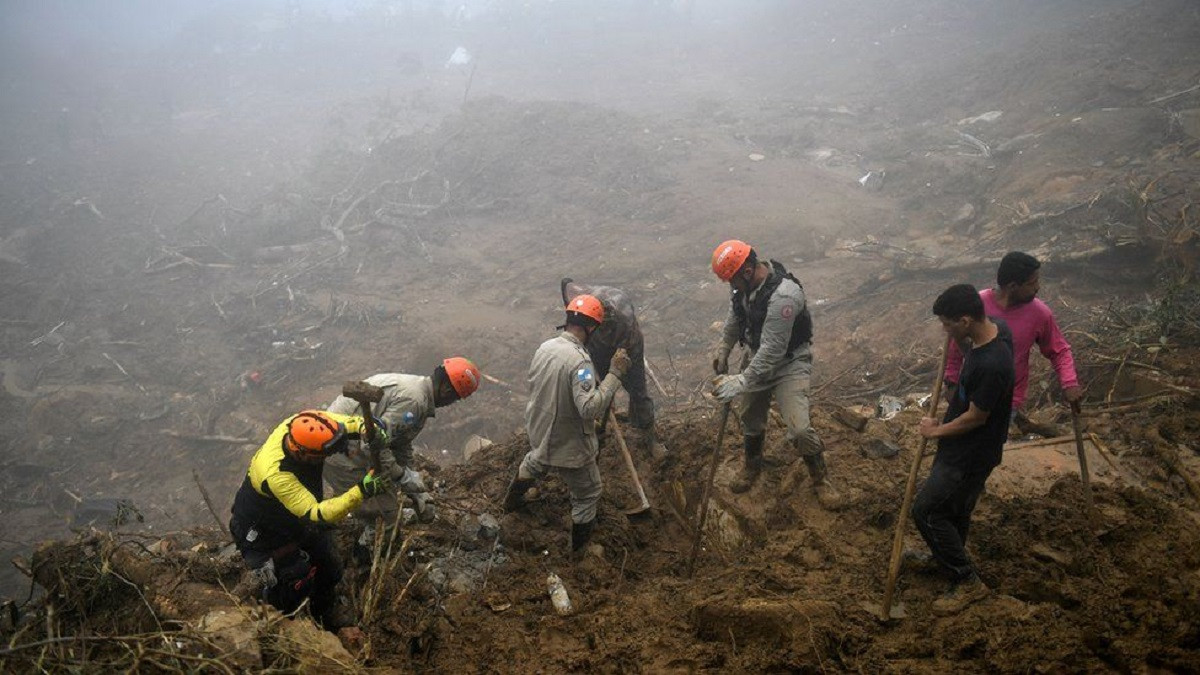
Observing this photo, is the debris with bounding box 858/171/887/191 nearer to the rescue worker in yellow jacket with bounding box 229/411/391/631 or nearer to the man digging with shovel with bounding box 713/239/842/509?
the man digging with shovel with bounding box 713/239/842/509

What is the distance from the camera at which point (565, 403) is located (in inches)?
145

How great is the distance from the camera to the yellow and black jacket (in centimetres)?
302

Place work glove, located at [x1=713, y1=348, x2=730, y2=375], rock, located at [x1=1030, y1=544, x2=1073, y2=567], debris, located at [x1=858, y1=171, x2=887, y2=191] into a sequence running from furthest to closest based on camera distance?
debris, located at [x1=858, y1=171, x2=887, y2=191], work glove, located at [x1=713, y1=348, x2=730, y2=375], rock, located at [x1=1030, y1=544, x2=1073, y2=567]

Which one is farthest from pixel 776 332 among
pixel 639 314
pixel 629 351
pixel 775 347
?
pixel 639 314

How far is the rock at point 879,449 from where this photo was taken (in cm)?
452

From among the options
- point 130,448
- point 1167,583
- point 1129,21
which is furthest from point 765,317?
point 1129,21

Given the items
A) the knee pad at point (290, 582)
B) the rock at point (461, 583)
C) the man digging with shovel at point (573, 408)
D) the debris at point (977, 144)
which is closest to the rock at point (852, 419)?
the man digging with shovel at point (573, 408)

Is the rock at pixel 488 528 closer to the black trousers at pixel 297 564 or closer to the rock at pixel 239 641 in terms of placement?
the black trousers at pixel 297 564

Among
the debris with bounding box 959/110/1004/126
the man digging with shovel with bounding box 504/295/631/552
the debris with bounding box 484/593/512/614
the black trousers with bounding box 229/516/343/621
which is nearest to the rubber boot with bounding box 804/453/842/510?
the man digging with shovel with bounding box 504/295/631/552

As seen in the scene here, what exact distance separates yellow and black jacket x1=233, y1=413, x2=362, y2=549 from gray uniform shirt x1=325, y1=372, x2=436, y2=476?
53cm

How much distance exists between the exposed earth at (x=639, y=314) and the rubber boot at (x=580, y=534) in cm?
10

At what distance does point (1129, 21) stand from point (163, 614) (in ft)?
82.4

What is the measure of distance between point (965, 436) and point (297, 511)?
344 cm

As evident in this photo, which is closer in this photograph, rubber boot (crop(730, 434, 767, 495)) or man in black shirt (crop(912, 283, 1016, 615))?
man in black shirt (crop(912, 283, 1016, 615))
